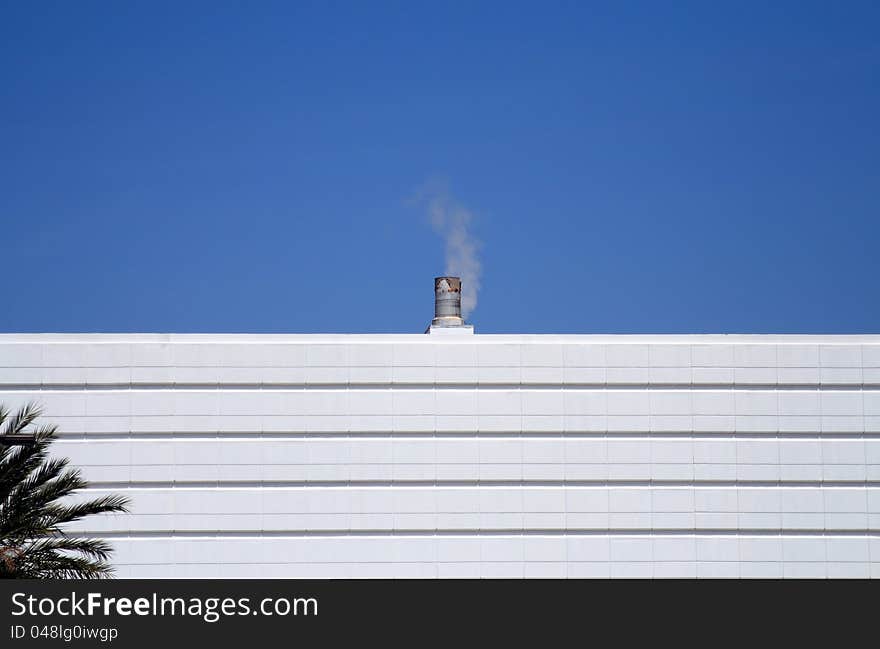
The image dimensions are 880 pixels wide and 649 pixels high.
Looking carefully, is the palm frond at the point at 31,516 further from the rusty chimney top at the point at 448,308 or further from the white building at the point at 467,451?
the rusty chimney top at the point at 448,308

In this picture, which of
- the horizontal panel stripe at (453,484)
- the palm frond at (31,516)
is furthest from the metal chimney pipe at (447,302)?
the palm frond at (31,516)

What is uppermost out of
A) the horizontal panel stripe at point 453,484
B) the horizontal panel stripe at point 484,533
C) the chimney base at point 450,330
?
the chimney base at point 450,330

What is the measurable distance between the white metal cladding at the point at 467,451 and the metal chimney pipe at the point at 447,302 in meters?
3.87

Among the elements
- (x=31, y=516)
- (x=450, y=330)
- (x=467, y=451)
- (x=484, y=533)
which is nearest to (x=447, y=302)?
(x=450, y=330)

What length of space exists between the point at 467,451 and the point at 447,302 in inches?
290

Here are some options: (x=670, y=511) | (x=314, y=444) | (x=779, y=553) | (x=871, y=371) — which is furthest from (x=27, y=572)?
(x=871, y=371)

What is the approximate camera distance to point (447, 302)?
4628 cm

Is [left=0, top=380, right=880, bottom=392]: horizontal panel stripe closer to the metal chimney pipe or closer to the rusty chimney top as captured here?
the rusty chimney top

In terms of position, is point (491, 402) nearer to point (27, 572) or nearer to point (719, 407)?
point (719, 407)

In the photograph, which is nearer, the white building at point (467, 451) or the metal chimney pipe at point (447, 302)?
the white building at point (467, 451)

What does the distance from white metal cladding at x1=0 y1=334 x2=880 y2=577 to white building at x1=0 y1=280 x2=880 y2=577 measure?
0.23ft

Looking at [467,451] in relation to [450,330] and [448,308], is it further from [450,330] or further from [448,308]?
[448,308]

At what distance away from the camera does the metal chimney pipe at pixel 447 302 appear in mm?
45531

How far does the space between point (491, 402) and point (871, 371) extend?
13455 mm
